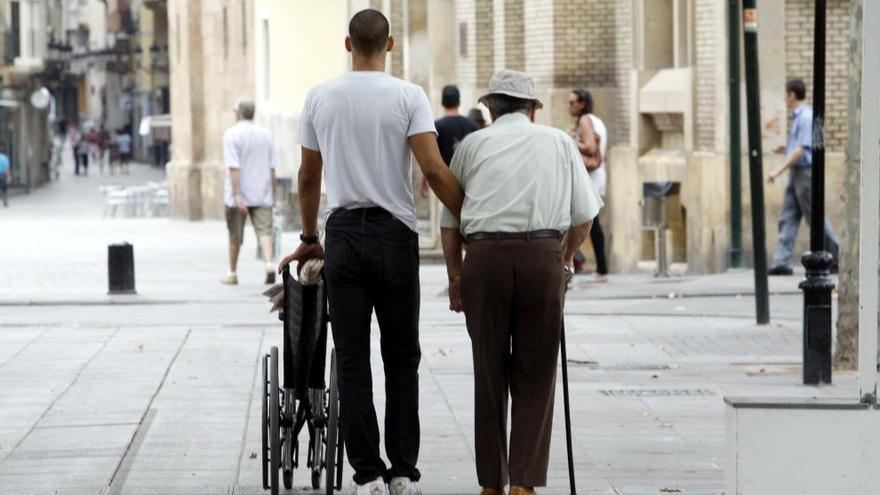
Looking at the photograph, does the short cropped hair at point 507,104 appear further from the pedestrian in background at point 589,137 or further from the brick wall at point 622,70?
the brick wall at point 622,70

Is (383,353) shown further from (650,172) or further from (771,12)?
(650,172)

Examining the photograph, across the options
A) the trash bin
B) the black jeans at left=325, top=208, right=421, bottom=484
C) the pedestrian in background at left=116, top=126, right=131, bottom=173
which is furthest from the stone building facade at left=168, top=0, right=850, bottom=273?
the pedestrian in background at left=116, top=126, right=131, bottom=173

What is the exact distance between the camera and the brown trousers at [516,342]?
7965mm

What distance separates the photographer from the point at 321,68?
39.4 meters

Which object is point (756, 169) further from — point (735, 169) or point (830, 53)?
point (830, 53)

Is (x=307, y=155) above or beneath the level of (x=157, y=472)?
above

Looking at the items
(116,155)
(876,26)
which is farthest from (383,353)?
(116,155)

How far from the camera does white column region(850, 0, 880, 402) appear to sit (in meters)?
7.27

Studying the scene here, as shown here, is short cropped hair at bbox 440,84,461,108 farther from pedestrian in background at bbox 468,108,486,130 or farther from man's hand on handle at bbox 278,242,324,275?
man's hand on handle at bbox 278,242,324,275

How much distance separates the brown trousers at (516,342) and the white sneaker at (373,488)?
38 cm

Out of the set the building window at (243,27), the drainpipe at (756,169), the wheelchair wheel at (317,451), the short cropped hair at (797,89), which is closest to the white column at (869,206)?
the wheelchair wheel at (317,451)

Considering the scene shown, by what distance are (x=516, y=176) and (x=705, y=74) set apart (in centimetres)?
1448

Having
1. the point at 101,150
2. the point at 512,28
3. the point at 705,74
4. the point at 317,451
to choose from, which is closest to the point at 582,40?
Answer: the point at 512,28

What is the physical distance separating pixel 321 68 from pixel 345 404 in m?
31.7
